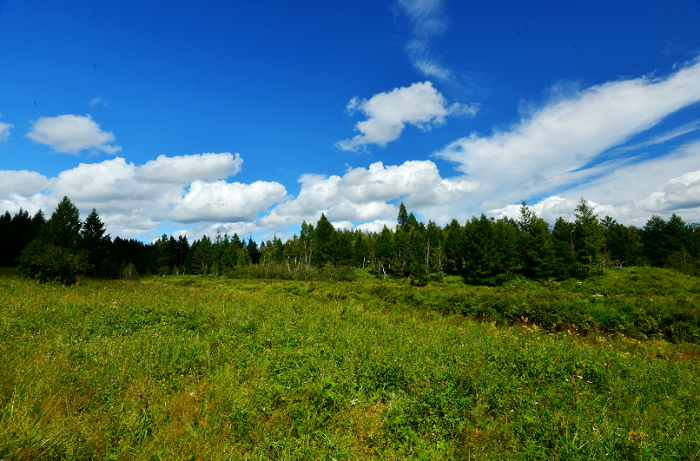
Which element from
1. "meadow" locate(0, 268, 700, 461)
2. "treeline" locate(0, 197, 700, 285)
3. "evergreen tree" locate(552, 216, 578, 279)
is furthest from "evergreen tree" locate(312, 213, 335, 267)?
"meadow" locate(0, 268, 700, 461)

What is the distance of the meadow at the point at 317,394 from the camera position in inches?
147

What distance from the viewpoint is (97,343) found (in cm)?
672

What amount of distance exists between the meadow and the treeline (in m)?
18.9

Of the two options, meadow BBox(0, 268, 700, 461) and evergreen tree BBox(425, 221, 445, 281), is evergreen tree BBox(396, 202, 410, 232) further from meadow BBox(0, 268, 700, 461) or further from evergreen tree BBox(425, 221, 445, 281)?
meadow BBox(0, 268, 700, 461)

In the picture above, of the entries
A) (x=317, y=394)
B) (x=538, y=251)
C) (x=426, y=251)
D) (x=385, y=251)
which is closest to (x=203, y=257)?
(x=385, y=251)

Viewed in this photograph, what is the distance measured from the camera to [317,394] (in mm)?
4996

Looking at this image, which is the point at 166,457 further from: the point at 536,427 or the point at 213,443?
the point at 536,427

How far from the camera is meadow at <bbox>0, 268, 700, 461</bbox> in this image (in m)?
3.74

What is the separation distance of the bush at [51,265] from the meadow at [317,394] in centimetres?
1284

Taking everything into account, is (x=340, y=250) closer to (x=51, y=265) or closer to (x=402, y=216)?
(x=402, y=216)

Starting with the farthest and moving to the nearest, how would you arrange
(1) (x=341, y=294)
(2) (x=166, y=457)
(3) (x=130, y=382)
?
1. (1) (x=341, y=294)
2. (3) (x=130, y=382)
3. (2) (x=166, y=457)

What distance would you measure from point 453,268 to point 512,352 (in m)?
49.0

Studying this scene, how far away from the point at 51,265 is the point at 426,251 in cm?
5417

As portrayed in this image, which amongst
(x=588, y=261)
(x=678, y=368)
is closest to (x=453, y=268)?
(x=588, y=261)
